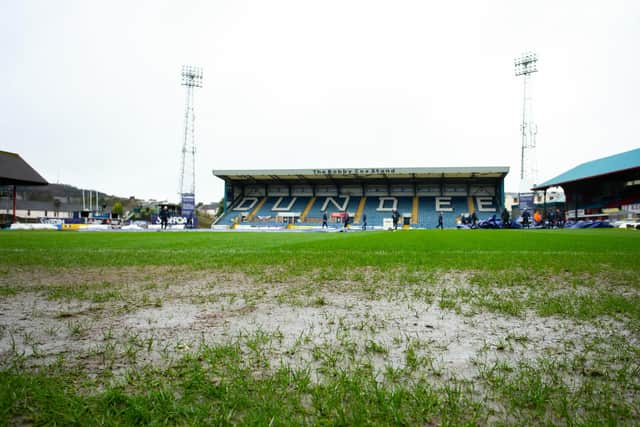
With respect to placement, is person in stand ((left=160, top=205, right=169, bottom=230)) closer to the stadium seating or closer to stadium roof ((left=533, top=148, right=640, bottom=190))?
the stadium seating

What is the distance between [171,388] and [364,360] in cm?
88

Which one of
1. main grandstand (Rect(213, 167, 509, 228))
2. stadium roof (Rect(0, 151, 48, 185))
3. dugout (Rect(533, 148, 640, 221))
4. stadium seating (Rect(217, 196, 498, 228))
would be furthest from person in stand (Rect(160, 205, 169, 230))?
dugout (Rect(533, 148, 640, 221))

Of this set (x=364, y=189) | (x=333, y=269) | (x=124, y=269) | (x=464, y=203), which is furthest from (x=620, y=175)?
(x=124, y=269)

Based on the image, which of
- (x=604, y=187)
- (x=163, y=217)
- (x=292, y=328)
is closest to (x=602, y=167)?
(x=604, y=187)

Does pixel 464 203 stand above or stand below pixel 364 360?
above

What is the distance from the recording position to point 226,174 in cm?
4484

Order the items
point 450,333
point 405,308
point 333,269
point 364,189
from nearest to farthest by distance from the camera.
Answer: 1. point 450,333
2. point 405,308
3. point 333,269
4. point 364,189

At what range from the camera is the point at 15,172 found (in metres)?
35.4

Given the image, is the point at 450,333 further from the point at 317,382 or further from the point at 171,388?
the point at 171,388

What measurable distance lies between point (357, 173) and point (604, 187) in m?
26.8

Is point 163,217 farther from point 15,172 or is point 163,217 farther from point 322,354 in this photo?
point 322,354

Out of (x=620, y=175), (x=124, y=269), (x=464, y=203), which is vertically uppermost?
(x=620, y=175)

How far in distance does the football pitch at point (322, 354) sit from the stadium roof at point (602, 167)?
36998mm

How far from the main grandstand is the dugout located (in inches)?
273
